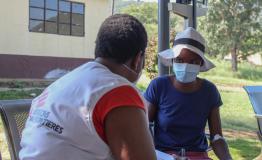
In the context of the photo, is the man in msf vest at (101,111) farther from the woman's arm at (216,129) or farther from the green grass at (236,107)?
the woman's arm at (216,129)

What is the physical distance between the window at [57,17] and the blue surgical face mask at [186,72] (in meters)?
8.79

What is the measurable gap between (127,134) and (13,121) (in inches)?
47.3

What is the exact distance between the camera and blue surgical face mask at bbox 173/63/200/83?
271 cm

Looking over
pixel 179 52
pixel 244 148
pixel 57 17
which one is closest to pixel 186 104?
pixel 179 52

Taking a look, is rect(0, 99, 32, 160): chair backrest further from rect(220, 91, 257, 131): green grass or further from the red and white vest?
rect(220, 91, 257, 131): green grass

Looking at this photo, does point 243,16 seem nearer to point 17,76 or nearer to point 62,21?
point 62,21

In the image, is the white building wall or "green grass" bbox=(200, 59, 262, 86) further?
"green grass" bbox=(200, 59, 262, 86)

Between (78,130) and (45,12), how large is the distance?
10.4m

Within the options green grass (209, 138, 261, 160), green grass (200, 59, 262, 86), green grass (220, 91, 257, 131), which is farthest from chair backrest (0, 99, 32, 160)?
green grass (200, 59, 262, 86)

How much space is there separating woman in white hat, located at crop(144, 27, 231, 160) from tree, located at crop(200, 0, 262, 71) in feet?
42.0

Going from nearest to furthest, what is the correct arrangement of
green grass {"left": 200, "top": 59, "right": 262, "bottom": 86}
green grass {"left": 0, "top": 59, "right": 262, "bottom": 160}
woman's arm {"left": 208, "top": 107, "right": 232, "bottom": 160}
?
1. woman's arm {"left": 208, "top": 107, "right": 232, "bottom": 160}
2. green grass {"left": 0, "top": 59, "right": 262, "bottom": 160}
3. green grass {"left": 200, "top": 59, "right": 262, "bottom": 86}

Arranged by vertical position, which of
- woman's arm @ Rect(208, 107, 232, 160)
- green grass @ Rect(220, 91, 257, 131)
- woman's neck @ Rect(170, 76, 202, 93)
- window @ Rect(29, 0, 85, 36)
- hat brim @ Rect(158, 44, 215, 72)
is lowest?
green grass @ Rect(220, 91, 257, 131)

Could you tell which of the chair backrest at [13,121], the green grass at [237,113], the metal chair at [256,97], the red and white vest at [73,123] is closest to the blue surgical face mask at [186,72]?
the chair backrest at [13,121]

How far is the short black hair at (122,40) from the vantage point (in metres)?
1.47
